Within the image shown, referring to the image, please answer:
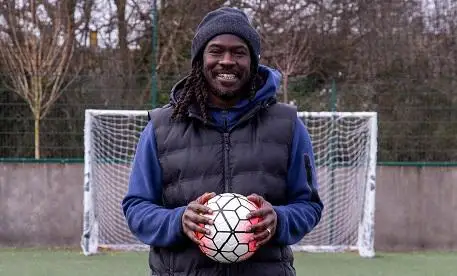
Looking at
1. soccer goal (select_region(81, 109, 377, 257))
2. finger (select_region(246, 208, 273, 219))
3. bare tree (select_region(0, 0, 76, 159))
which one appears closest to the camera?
finger (select_region(246, 208, 273, 219))

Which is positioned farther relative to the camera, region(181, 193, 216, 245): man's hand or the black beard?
the black beard

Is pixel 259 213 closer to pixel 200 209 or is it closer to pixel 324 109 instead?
pixel 200 209

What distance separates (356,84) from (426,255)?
2794 millimetres

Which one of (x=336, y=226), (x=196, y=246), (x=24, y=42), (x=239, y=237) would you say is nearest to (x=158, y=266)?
(x=196, y=246)

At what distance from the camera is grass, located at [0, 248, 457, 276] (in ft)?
29.6

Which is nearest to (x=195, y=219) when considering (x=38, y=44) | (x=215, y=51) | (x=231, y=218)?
(x=231, y=218)

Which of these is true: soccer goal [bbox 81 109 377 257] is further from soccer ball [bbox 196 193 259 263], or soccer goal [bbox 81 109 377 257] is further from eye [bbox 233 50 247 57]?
soccer ball [bbox 196 193 259 263]

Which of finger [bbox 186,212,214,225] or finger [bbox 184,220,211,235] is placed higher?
finger [bbox 186,212,214,225]

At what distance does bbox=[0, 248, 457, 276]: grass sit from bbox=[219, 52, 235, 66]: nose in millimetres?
6250

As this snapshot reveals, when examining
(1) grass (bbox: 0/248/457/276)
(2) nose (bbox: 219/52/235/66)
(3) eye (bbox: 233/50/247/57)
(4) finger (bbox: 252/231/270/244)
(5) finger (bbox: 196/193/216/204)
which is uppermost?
(3) eye (bbox: 233/50/247/57)

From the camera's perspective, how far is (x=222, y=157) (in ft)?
8.64

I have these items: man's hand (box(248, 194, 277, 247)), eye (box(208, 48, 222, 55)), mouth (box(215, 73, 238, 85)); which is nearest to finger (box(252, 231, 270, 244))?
man's hand (box(248, 194, 277, 247))

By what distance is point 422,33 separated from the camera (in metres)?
12.8

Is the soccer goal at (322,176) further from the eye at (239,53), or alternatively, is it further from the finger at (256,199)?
the finger at (256,199)
